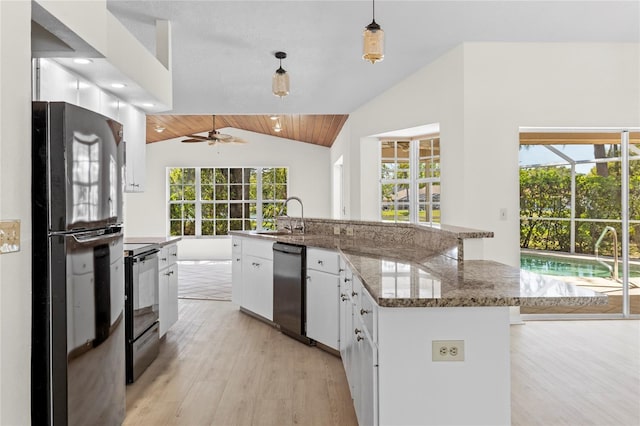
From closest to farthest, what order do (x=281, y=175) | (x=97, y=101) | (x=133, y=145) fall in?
(x=97, y=101), (x=133, y=145), (x=281, y=175)

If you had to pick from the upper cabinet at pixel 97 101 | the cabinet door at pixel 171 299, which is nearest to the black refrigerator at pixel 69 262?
the upper cabinet at pixel 97 101

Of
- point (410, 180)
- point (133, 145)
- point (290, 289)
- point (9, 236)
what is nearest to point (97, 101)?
point (133, 145)

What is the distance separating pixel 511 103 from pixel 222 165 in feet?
24.3

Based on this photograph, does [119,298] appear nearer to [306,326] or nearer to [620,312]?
[306,326]

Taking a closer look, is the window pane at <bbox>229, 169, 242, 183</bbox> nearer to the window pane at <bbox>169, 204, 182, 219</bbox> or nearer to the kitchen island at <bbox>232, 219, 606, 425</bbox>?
the window pane at <bbox>169, 204, 182, 219</bbox>

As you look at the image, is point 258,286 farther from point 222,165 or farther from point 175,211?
point 175,211

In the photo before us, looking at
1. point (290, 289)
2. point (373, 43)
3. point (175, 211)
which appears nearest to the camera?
point (373, 43)

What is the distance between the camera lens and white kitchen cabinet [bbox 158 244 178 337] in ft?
12.0

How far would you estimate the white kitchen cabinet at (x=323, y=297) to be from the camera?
11.2 ft

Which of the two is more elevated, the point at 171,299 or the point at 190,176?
the point at 190,176

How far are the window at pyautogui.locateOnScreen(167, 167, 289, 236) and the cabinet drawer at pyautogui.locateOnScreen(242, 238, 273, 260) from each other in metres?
5.64

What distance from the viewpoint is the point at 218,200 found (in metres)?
10.5

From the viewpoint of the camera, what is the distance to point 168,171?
34.1ft

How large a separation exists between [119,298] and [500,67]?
12.2ft
